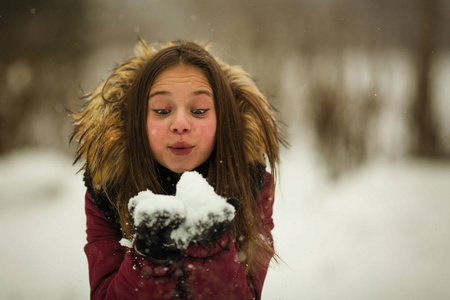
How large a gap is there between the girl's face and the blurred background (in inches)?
74.0

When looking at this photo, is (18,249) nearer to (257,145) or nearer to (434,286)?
(257,145)

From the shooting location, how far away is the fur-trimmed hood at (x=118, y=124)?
167 cm

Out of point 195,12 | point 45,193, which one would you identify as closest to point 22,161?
point 45,193

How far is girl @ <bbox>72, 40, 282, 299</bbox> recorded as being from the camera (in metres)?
1.43

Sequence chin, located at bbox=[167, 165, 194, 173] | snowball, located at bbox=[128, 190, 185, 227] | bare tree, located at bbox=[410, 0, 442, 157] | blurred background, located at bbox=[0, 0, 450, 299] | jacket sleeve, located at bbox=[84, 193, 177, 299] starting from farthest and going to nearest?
bare tree, located at bbox=[410, 0, 442, 157] → blurred background, located at bbox=[0, 0, 450, 299] → chin, located at bbox=[167, 165, 194, 173] → jacket sleeve, located at bbox=[84, 193, 177, 299] → snowball, located at bbox=[128, 190, 185, 227]

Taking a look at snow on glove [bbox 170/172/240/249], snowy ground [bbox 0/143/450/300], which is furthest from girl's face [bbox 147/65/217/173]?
snowy ground [bbox 0/143/450/300]

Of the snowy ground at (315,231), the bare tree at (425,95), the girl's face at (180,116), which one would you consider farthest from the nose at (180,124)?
the bare tree at (425,95)

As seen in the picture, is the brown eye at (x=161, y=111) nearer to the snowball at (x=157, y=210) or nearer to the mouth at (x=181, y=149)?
the mouth at (x=181, y=149)

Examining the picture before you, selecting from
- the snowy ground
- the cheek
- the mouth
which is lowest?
the snowy ground

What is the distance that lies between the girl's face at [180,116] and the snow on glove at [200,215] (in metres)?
0.29

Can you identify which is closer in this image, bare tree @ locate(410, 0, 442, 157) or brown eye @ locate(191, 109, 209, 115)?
brown eye @ locate(191, 109, 209, 115)

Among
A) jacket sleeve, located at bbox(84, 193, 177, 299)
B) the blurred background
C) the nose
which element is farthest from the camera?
the blurred background

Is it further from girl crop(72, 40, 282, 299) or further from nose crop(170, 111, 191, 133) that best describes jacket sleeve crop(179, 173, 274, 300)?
nose crop(170, 111, 191, 133)

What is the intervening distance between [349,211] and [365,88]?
171 cm
